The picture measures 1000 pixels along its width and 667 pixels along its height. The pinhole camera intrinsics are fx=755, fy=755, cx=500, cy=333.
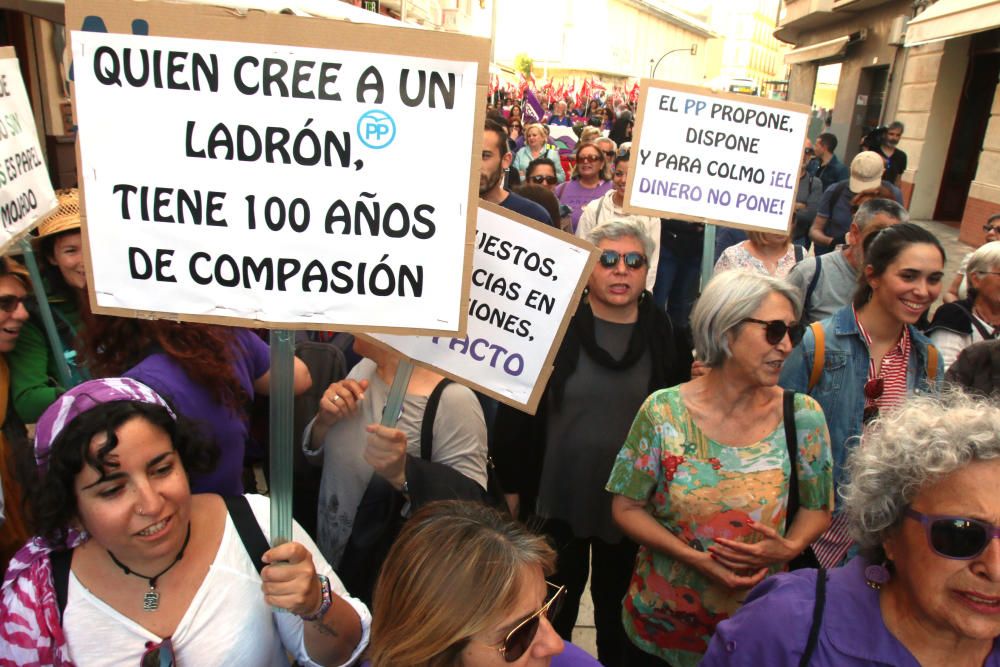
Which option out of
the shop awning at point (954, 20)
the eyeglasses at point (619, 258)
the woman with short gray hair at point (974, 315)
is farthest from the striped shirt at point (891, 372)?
the shop awning at point (954, 20)

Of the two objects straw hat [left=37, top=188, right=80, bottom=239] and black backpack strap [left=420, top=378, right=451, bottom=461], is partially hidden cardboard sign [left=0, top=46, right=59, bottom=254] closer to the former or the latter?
straw hat [left=37, top=188, right=80, bottom=239]

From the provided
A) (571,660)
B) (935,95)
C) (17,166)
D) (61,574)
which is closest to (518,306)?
(571,660)

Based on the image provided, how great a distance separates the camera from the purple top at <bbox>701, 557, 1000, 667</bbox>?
152 centimetres

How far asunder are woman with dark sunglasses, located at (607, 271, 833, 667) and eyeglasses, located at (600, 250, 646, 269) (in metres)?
0.54

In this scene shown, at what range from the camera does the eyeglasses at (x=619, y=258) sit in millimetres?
2818

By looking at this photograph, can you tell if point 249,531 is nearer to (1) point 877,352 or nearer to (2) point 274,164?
(2) point 274,164

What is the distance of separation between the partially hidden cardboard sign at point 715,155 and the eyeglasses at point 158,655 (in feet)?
8.62

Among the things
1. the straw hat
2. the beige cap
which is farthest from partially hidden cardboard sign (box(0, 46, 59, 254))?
the beige cap

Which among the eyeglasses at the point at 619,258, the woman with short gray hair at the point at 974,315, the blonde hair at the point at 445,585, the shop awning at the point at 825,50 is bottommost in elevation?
the blonde hair at the point at 445,585

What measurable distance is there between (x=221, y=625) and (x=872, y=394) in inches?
89.2

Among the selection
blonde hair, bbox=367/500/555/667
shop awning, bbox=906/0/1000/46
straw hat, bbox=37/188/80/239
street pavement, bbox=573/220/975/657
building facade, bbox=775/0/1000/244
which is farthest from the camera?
building facade, bbox=775/0/1000/244

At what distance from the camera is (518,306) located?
6.99 ft

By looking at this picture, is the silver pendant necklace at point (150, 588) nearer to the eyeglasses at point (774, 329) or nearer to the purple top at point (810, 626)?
the purple top at point (810, 626)

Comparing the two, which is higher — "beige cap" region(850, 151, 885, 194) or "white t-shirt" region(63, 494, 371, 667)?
"beige cap" region(850, 151, 885, 194)
